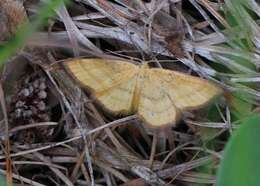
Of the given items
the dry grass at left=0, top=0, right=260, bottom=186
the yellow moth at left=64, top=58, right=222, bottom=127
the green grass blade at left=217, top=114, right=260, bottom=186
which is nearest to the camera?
the green grass blade at left=217, top=114, right=260, bottom=186

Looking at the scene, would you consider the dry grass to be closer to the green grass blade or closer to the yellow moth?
the yellow moth

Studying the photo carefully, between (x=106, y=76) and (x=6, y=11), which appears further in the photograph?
(x=6, y=11)

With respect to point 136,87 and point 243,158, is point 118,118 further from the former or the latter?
point 243,158

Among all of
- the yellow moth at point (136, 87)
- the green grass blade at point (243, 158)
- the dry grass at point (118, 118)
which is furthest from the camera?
the dry grass at point (118, 118)

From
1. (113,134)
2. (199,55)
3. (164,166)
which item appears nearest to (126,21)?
(199,55)

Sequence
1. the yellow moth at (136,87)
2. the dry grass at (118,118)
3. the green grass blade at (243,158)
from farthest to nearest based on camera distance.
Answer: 1. the dry grass at (118,118)
2. the yellow moth at (136,87)
3. the green grass blade at (243,158)

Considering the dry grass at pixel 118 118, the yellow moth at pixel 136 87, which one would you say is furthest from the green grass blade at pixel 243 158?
the dry grass at pixel 118 118

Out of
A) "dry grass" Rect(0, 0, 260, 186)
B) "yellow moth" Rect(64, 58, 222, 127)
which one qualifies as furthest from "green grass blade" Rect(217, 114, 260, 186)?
"dry grass" Rect(0, 0, 260, 186)

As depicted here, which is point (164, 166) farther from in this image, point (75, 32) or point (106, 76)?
point (75, 32)

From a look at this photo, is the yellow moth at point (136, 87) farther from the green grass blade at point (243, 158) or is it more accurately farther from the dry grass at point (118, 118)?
the green grass blade at point (243, 158)
